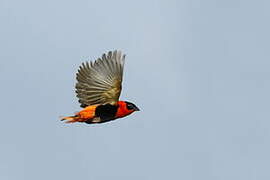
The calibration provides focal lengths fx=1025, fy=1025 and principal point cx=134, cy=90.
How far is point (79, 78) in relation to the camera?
1350 inches

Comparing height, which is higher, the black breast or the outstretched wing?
the outstretched wing

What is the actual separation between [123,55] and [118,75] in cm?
68

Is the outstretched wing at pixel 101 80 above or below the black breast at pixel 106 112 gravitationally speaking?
above

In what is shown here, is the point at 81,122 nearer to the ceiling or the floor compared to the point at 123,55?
nearer to the floor

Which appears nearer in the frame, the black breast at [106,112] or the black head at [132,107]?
the black breast at [106,112]

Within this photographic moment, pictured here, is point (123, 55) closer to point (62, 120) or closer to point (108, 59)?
point (108, 59)

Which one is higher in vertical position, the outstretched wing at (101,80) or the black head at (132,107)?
the outstretched wing at (101,80)

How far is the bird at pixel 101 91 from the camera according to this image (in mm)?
33344

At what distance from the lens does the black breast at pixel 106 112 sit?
33.3 meters

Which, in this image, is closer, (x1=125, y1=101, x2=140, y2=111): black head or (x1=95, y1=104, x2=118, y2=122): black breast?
(x1=95, y1=104, x2=118, y2=122): black breast

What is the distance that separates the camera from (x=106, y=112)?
1313 inches

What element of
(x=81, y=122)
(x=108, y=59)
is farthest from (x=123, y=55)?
(x=81, y=122)

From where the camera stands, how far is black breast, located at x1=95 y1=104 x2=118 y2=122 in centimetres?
3334

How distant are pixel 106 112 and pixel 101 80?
1.19 metres
